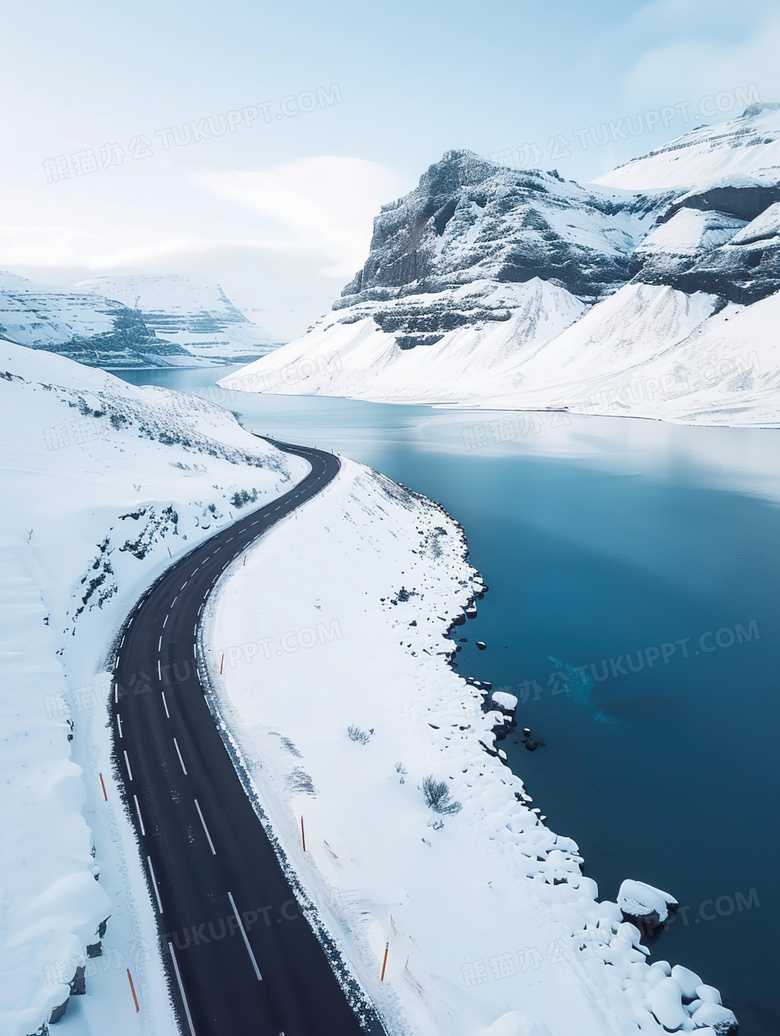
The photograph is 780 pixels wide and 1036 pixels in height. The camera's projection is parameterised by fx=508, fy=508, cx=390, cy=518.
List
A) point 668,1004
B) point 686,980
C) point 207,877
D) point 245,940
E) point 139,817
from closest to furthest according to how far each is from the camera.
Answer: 1. point 668,1004
2. point 245,940
3. point 686,980
4. point 207,877
5. point 139,817

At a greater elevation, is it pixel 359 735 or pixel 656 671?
pixel 359 735

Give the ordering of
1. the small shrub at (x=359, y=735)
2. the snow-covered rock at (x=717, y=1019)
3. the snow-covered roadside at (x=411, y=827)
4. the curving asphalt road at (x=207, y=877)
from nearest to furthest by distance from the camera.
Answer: the curving asphalt road at (x=207, y=877), the snow-covered rock at (x=717, y=1019), the snow-covered roadside at (x=411, y=827), the small shrub at (x=359, y=735)

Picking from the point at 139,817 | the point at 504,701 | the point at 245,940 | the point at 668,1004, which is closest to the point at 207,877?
the point at 245,940

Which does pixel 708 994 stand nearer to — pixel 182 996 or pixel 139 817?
pixel 182 996

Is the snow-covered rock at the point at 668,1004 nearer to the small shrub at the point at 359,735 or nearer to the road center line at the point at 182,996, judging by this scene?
the road center line at the point at 182,996

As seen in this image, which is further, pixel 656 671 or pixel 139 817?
pixel 656 671

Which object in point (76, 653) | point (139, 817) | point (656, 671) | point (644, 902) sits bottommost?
point (644, 902)

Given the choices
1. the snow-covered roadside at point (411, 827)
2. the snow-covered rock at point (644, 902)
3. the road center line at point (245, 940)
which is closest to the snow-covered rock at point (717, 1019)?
the snow-covered roadside at point (411, 827)

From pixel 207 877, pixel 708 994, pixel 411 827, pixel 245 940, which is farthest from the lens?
pixel 411 827
